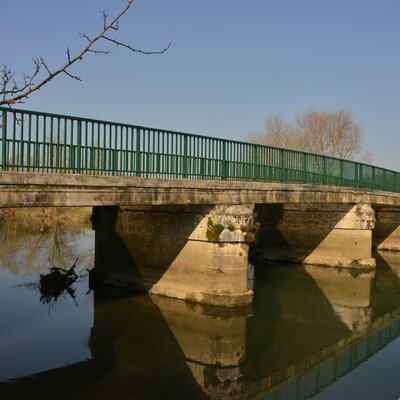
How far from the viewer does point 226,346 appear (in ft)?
34.4

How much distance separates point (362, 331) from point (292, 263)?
9033mm

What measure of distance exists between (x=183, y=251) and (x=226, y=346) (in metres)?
3.39

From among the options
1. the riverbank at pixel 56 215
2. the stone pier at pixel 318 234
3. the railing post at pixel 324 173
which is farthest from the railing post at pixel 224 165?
the riverbank at pixel 56 215

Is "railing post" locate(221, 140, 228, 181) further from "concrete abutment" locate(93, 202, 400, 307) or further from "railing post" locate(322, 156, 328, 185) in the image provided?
"railing post" locate(322, 156, 328, 185)

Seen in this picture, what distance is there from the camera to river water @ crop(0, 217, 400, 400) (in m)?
8.20

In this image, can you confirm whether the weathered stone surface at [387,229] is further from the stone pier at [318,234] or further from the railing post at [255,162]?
the railing post at [255,162]

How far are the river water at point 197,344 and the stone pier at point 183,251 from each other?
49 centimetres

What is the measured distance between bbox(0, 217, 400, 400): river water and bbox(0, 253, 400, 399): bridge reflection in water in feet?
0.08

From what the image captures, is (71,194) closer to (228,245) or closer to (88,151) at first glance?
(88,151)

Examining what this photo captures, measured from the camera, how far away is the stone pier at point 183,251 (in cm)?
1248

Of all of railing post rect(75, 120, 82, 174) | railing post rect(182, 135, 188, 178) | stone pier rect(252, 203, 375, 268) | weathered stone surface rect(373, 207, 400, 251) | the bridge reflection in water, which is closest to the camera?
the bridge reflection in water

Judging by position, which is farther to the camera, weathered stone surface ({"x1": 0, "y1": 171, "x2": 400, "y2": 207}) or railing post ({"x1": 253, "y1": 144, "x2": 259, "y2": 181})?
railing post ({"x1": 253, "y1": 144, "x2": 259, "y2": 181})

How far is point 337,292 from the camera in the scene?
54.0 feet

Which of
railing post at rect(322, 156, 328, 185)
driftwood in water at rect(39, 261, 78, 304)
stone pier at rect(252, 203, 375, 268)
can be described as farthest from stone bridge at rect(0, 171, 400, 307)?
stone pier at rect(252, 203, 375, 268)
